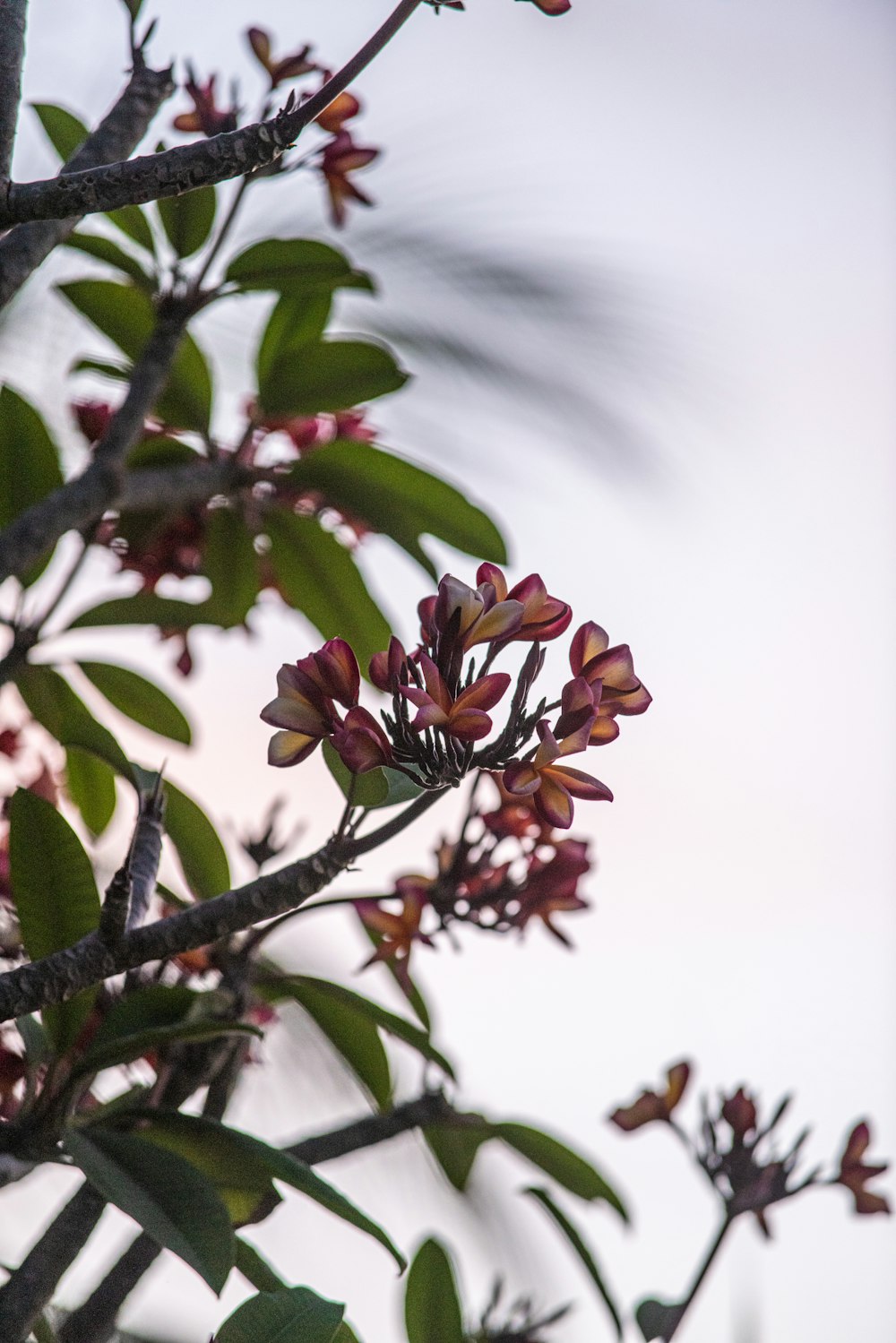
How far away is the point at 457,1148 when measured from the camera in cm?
97

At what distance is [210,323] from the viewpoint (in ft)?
3.89

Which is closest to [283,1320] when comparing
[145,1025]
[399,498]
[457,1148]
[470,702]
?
[145,1025]

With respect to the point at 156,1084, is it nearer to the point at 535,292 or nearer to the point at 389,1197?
the point at 389,1197

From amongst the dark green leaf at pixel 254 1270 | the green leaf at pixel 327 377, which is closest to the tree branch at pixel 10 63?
the green leaf at pixel 327 377

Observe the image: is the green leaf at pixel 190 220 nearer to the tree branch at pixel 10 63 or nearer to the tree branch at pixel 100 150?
the tree branch at pixel 100 150

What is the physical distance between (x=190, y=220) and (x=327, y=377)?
0.17 meters

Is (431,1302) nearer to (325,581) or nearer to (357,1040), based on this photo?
(357,1040)

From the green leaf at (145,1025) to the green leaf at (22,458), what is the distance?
1.50 feet

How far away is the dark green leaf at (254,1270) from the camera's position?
2.51ft

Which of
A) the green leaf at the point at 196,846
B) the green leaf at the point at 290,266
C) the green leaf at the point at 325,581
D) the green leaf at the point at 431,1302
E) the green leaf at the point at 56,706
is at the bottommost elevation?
the green leaf at the point at 431,1302

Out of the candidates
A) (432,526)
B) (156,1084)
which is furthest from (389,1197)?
(432,526)

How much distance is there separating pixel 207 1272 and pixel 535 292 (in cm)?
78

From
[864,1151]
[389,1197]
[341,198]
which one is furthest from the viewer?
[389,1197]

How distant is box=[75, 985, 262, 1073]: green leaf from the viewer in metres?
0.70
